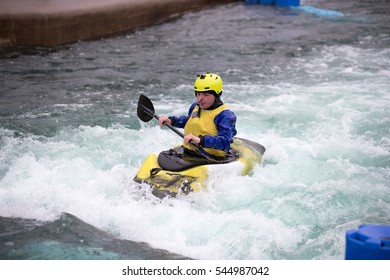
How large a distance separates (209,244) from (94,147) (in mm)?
2554

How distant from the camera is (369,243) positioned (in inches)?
136

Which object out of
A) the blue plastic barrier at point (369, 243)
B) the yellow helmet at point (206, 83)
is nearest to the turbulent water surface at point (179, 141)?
the yellow helmet at point (206, 83)

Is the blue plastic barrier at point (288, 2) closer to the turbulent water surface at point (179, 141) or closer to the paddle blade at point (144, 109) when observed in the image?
the turbulent water surface at point (179, 141)

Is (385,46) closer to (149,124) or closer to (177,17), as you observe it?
(177,17)

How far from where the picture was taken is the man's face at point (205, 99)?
18.1ft

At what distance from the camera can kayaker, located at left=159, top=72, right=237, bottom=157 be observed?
17.8 ft

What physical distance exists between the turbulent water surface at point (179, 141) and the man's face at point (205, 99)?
67 centimetres

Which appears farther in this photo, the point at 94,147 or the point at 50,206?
the point at 94,147

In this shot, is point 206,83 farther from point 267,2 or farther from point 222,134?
point 267,2

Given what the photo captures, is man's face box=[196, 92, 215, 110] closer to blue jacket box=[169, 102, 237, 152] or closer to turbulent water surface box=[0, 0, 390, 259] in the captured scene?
blue jacket box=[169, 102, 237, 152]

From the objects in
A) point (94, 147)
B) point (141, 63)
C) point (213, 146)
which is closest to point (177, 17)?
point (141, 63)

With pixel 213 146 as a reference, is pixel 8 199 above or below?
below

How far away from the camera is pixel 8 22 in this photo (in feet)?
34.3

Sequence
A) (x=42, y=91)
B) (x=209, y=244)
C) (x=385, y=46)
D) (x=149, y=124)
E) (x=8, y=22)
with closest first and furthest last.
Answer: (x=209, y=244)
(x=149, y=124)
(x=42, y=91)
(x=8, y=22)
(x=385, y=46)
